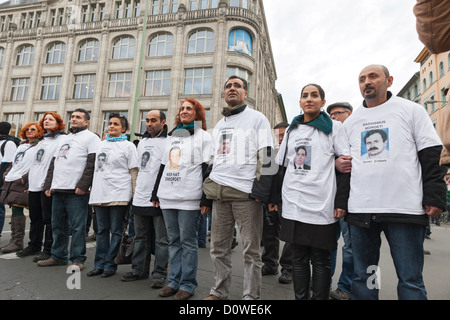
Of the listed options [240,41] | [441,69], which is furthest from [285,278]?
[441,69]

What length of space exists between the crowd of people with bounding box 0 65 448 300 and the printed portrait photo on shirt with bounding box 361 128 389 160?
0.03 ft

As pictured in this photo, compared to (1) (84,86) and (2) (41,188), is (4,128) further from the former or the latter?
(1) (84,86)

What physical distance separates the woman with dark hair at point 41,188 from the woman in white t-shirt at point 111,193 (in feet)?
3.78

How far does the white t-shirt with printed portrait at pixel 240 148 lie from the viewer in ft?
9.73

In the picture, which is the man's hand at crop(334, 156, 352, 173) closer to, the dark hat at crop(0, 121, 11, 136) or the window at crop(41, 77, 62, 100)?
the dark hat at crop(0, 121, 11, 136)

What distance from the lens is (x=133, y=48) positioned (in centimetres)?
2819

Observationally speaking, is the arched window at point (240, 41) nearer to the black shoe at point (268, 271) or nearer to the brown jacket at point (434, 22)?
the black shoe at point (268, 271)

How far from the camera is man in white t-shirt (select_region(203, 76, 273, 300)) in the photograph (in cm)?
285

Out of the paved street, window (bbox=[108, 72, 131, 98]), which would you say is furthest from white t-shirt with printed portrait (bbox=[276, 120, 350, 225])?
window (bbox=[108, 72, 131, 98])

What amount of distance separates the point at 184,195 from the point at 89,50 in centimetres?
3144

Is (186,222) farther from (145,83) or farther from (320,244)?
(145,83)

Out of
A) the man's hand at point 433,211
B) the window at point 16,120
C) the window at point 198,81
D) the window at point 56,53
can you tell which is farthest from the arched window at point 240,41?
the man's hand at point 433,211

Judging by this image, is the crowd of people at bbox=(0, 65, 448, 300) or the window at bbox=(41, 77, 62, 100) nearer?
the crowd of people at bbox=(0, 65, 448, 300)

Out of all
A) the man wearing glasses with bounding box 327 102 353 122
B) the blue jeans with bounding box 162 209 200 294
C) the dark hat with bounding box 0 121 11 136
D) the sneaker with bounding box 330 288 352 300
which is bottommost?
the sneaker with bounding box 330 288 352 300
